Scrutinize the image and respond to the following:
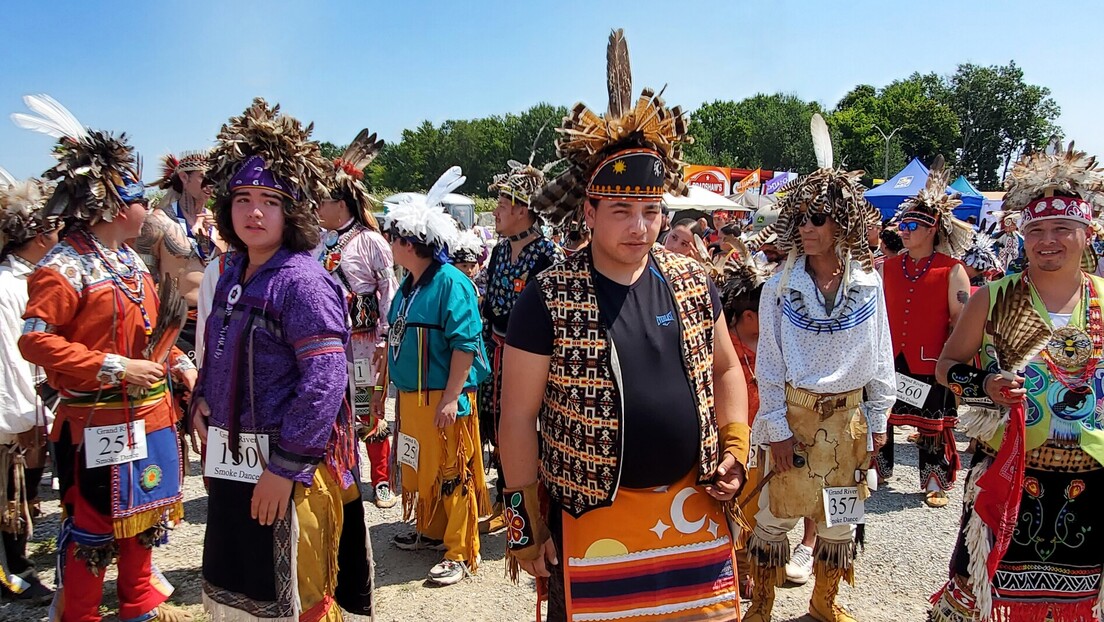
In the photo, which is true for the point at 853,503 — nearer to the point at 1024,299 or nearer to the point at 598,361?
the point at 1024,299

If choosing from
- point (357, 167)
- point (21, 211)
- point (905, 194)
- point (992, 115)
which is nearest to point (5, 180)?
point (21, 211)

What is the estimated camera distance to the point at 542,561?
2354mm

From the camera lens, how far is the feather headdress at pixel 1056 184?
2873 millimetres

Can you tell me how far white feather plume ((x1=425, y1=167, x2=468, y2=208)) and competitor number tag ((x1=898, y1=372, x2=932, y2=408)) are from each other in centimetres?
340

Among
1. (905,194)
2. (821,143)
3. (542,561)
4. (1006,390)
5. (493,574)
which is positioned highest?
(905,194)

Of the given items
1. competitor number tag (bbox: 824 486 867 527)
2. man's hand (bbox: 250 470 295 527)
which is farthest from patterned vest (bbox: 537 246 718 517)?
competitor number tag (bbox: 824 486 867 527)

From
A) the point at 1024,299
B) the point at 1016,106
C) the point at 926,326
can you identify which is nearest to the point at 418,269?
the point at 1024,299

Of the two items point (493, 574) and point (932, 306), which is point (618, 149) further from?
point (932, 306)

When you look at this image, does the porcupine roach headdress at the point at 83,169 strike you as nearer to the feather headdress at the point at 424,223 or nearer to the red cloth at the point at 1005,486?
the feather headdress at the point at 424,223

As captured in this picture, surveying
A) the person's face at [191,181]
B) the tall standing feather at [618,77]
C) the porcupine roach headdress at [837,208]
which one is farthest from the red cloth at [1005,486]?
the person's face at [191,181]

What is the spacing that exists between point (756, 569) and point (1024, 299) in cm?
183

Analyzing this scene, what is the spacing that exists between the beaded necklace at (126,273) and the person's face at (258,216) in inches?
43.7

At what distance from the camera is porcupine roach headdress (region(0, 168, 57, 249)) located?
427cm

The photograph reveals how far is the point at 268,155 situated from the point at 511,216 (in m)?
2.47
